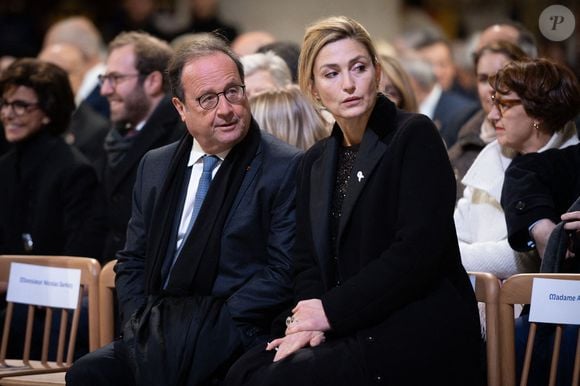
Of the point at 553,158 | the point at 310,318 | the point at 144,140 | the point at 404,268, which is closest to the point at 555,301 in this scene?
the point at 404,268

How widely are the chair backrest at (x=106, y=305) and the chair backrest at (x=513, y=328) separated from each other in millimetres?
1647

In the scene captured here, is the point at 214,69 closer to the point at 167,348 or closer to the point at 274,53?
the point at 167,348

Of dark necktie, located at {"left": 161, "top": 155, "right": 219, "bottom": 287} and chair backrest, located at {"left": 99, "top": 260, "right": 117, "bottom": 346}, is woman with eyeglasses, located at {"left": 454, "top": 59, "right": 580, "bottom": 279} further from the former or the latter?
chair backrest, located at {"left": 99, "top": 260, "right": 117, "bottom": 346}

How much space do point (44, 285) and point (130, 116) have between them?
4.75ft

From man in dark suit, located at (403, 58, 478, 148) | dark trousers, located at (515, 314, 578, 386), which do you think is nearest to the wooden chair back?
dark trousers, located at (515, 314, 578, 386)

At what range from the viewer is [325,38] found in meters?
3.91

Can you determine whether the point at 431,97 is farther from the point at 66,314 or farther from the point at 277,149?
the point at 66,314

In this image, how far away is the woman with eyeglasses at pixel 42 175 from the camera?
551 centimetres

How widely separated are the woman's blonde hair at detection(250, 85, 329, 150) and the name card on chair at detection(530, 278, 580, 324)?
4.56ft

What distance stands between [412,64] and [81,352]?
3795 millimetres

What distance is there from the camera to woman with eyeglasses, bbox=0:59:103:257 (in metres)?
5.51

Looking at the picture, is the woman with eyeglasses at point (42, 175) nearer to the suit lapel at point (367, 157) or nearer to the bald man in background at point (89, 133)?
the bald man in background at point (89, 133)

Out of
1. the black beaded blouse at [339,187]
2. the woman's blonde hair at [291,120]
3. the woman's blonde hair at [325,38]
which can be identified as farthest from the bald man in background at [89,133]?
the black beaded blouse at [339,187]

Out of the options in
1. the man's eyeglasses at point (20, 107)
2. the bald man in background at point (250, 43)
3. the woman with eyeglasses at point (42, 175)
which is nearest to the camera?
the woman with eyeglasses at point (42, 175)
